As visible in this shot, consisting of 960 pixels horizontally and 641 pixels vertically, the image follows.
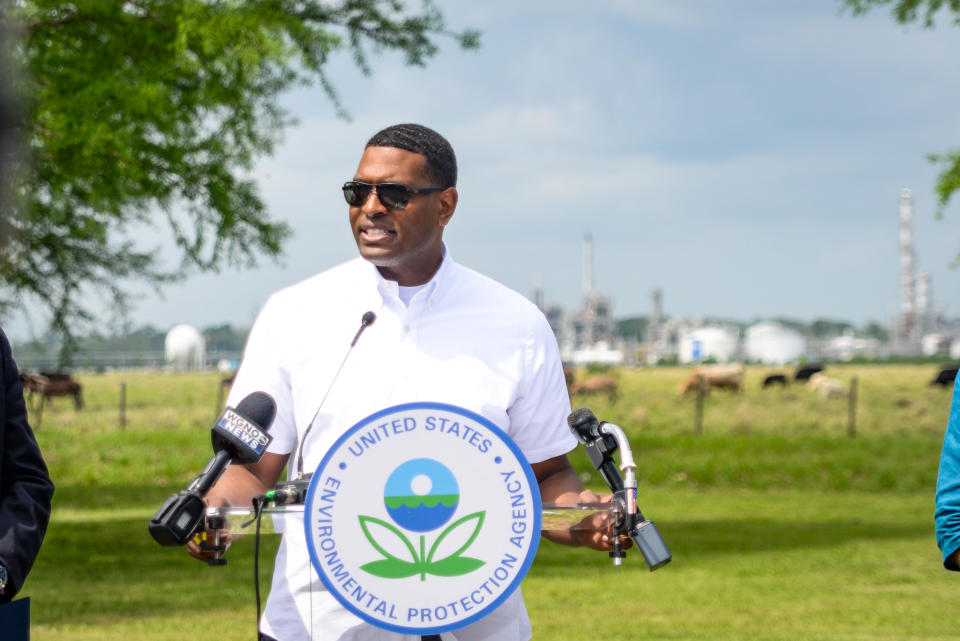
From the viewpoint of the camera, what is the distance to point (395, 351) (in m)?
3.03

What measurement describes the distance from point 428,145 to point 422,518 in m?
1.06

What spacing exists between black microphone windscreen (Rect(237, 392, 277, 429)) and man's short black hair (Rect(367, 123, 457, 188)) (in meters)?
0.80

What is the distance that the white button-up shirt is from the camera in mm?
2969

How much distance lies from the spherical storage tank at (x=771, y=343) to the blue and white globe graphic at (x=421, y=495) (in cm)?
10873

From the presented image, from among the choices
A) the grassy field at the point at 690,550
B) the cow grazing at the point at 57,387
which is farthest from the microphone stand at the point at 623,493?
the cow grazing at the point at 57,387

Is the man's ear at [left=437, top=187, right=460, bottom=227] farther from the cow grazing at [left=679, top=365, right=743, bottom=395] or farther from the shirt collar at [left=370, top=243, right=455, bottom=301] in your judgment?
the cow grazing at [left=679, top=365, right=743, bottom=395]

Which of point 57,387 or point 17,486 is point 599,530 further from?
point 57,387

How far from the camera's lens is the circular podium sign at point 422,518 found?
7.99ft

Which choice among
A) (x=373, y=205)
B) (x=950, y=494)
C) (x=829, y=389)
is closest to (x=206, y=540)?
(x=373, y=205)

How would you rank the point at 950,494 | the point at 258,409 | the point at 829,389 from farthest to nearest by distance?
the point at 829,389, the point at 950,494, the point at 258,409

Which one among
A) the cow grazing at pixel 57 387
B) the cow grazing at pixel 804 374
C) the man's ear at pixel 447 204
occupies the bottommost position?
the cow grazing at pixel 804 374

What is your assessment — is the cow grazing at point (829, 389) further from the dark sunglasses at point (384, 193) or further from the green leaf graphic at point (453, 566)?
the green leaf graphic at point (453, 566)

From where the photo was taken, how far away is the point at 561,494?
10.3 feet

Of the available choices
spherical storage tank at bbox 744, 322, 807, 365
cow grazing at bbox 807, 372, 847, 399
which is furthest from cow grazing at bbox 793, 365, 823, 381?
spherical storage tank at bbox 744, 322, 807, 365
